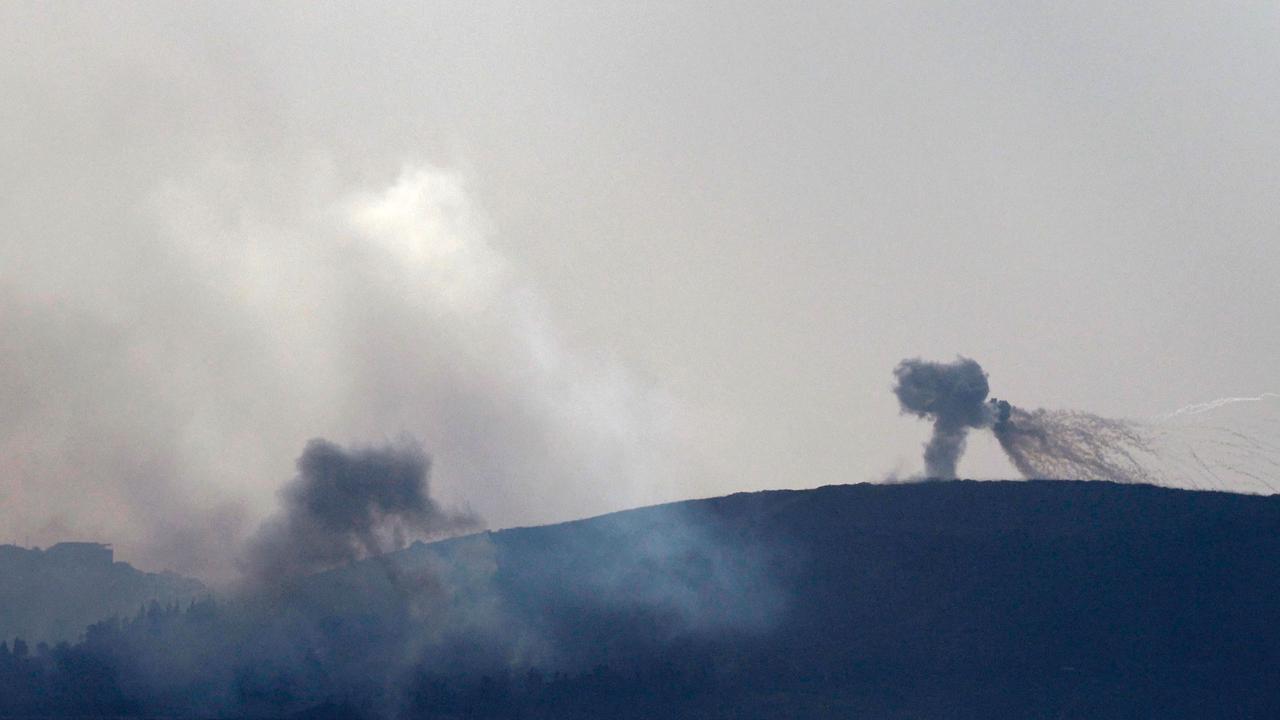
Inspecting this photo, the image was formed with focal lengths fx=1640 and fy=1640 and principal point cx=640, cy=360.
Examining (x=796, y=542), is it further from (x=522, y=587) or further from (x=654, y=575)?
(x=522, y=587)

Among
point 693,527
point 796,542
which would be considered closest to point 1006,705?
point 796,542

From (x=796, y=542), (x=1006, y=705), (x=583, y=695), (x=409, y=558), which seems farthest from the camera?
(x=409, y=558)

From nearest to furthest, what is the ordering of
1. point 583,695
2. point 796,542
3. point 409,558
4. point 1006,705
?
point 1006,705, point 583,695, point 796,542, point 409,558

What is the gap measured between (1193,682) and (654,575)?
49120mm

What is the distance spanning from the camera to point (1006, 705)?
125 meters

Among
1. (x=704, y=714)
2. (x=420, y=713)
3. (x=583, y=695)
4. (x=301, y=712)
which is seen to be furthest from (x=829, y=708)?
(x=301, y=712)

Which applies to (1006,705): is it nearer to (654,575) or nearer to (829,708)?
(829,708)

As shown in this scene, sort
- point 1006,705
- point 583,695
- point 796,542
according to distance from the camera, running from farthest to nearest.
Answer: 1. point 796,542
2. point 583,695
3. point 1006,705

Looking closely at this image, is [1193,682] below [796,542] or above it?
below

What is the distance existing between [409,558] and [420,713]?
28816 mm

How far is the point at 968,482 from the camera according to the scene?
154m

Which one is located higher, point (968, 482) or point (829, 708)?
point (968, 482)

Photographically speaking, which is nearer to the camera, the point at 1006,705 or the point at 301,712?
the point at 1006,705

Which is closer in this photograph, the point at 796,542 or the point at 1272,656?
the point at 1272,656
